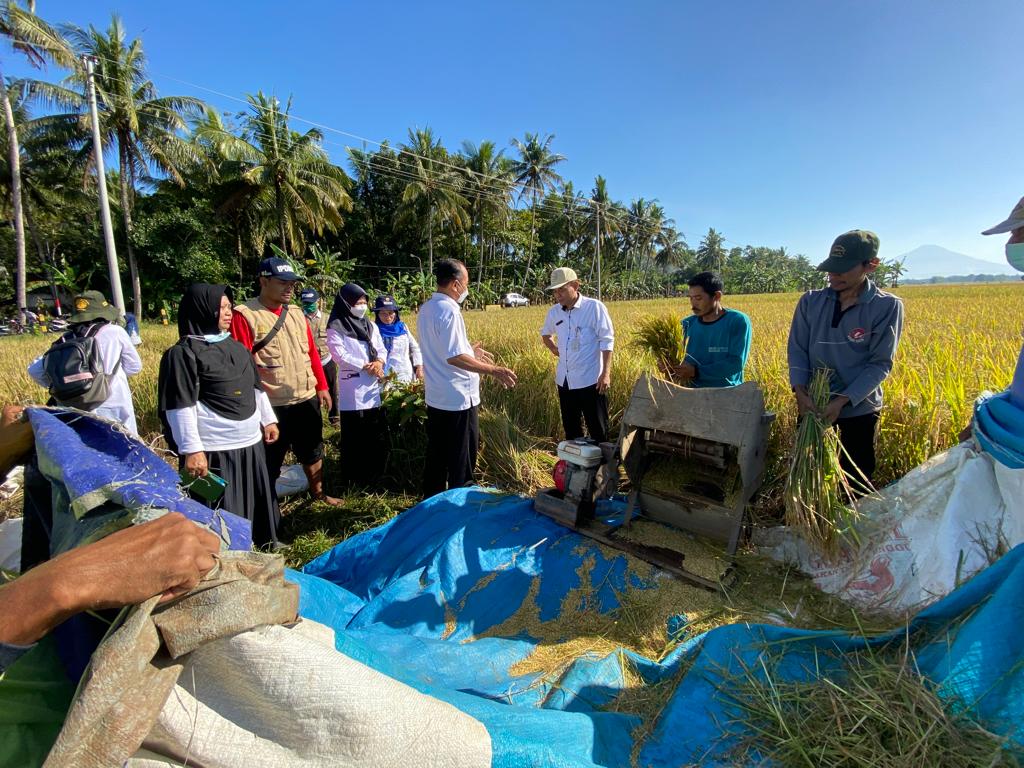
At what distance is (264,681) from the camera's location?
0.89 metres

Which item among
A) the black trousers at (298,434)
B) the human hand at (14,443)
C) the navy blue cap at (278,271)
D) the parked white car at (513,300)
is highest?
the parked white car at (513,300)

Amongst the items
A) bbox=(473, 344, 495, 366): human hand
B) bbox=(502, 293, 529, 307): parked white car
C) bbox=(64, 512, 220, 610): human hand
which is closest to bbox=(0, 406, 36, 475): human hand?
bbox=(64, 512, 220, 610): human hand

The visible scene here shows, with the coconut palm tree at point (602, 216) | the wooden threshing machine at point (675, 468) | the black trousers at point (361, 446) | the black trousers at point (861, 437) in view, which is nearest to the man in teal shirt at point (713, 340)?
the wooden threshing machine at point (675, 468)

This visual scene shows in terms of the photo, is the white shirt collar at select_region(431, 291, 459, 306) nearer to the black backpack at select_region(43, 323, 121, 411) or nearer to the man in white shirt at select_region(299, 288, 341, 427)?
the black backpack at select_region(43, 323, 121, 411)

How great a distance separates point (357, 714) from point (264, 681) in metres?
0.19

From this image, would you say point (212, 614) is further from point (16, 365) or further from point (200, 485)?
point (16, 365)

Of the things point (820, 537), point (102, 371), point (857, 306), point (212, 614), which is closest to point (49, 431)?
point (212, 614)

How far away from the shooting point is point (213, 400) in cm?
285

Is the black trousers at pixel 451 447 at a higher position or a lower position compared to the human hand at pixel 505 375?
lower

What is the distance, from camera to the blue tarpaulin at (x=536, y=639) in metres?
1.33

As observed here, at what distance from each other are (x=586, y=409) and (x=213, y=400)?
9.53 ft

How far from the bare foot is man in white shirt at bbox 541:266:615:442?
2180 millimetres

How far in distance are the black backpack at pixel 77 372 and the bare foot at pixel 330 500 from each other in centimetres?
174

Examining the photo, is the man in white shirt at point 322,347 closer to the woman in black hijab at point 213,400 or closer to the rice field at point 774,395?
the rice field at point 774,395
